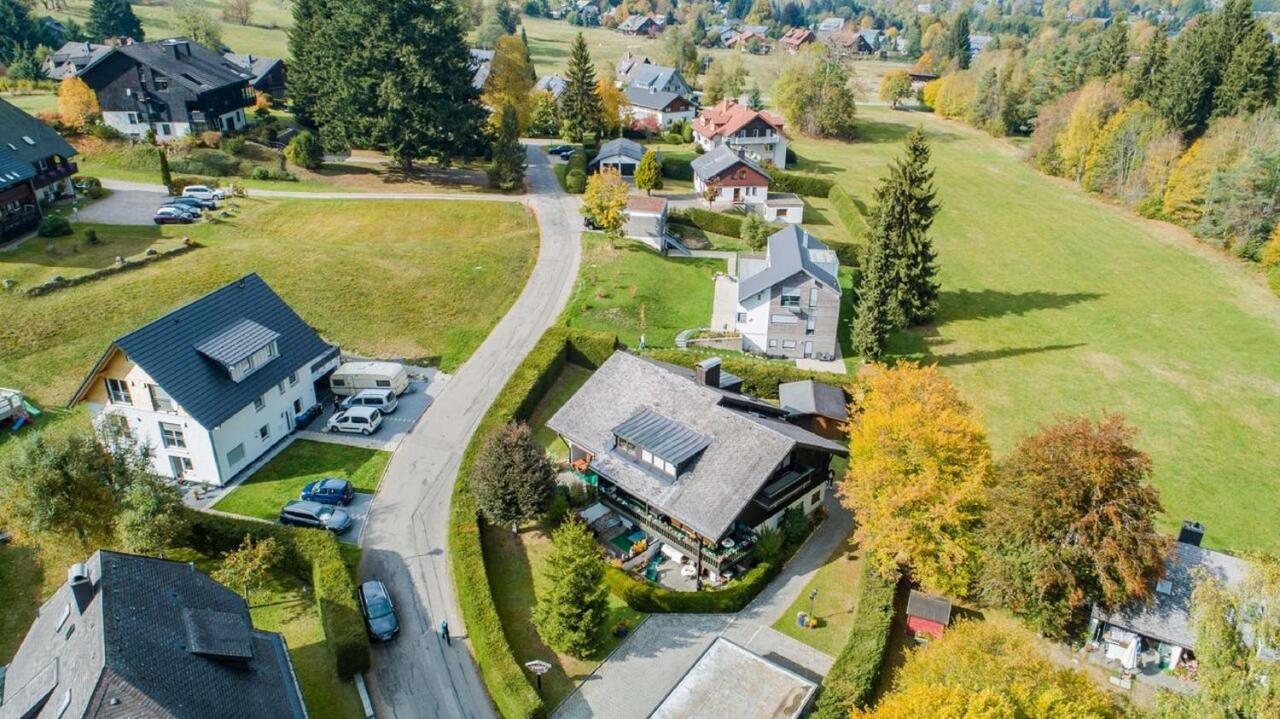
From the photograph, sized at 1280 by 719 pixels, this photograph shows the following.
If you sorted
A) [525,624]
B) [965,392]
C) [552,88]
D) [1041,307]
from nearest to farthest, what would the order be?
[525,624] < [965,392] < [1041,307] < [552,88]

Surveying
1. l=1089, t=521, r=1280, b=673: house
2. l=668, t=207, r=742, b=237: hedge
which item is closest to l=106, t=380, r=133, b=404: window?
l=1089, t=521, r=1280, b=673: house

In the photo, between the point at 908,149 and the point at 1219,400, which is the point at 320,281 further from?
the point at 1219,400

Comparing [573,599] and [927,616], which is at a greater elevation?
[573,599]

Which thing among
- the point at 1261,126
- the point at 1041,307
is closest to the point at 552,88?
the point at 1041,307

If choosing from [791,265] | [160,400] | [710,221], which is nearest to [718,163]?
[710,221]

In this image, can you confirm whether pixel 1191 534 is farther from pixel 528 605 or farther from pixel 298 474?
pixel 298 474

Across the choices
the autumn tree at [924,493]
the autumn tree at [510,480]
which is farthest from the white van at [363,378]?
the autumn tree at [924,493]

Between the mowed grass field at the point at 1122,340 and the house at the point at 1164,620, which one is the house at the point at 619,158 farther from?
the house at the point at 1164,620
